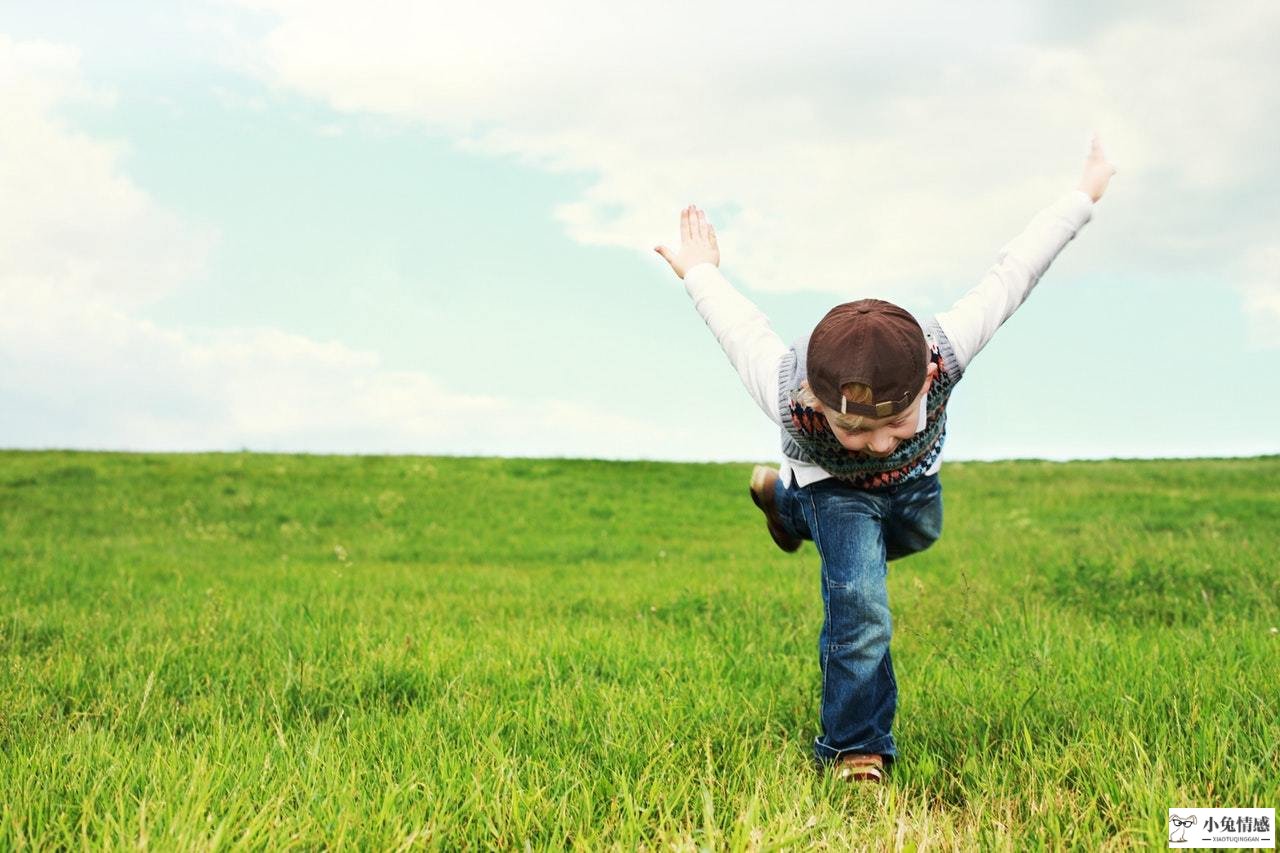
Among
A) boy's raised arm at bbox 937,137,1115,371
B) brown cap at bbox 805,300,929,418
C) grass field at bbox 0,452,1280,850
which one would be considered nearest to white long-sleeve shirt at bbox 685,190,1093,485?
boy's raised arm at bbox 937,137,1115,371

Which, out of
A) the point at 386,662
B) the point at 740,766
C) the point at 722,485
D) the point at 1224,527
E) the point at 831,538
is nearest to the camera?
the point at 740,766

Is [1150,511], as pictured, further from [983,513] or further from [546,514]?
[546,514]

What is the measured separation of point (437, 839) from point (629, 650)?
106 inches

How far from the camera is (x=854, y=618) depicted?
349cm

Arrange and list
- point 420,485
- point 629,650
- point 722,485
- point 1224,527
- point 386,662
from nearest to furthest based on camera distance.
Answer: point 386,662 < point 629,650 < point 1224,527 < point 420,485 < point 722,485

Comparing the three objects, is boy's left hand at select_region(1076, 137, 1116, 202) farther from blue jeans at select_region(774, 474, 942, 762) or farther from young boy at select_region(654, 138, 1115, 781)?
blue jeans at select_region(774, 474, 942, 762)

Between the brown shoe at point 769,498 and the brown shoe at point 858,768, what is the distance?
0.94 metres

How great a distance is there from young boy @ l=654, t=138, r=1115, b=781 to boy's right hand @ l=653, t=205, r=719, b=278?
1cm

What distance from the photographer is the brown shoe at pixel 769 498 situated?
412 centimetres

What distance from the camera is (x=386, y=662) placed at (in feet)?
15.8

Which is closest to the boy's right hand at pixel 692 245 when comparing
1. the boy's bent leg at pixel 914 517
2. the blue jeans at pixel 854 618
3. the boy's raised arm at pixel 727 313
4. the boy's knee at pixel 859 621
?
the boy's raised arm at pixel 727 313

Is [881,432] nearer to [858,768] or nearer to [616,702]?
[858,768]

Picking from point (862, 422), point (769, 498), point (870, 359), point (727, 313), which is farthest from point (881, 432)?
point (769, 498)

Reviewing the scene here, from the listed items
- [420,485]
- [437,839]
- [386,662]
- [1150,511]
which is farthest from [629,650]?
[420,485]
